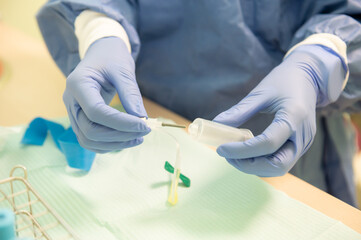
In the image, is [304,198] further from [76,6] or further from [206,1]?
[76,6]

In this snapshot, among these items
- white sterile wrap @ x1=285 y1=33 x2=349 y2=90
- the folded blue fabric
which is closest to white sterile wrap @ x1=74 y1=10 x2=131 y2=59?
the folded blue fabric

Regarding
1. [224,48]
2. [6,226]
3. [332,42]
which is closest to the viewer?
[6,226]

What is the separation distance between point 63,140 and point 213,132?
0.39 metres

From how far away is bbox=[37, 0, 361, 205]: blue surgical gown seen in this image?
3.04 ft

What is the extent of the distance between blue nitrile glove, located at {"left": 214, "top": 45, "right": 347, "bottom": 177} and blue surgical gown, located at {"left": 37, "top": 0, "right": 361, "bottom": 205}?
0.10 meters

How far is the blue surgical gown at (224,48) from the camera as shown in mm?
926

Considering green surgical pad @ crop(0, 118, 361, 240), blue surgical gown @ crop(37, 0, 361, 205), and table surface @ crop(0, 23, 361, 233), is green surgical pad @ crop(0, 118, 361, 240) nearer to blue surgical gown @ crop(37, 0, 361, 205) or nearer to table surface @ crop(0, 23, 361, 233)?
table surface @ crop(0, 23, 361, 233)

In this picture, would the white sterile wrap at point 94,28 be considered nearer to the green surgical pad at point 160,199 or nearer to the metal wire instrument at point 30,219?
the green surgical pad at point 160,199

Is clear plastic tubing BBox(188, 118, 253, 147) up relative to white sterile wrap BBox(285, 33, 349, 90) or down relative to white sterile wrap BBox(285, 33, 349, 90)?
down

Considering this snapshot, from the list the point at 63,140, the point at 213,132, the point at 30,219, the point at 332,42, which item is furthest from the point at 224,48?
the point at 30,219

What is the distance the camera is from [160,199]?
74 cm

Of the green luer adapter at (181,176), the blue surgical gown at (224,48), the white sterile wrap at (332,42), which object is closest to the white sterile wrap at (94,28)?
the blue surgical gown at (224,48)

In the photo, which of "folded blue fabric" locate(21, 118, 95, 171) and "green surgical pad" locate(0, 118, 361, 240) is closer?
"green surgical pad" locate(0, 118, 361, 240)

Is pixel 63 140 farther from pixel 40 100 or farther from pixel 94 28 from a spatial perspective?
pixel 40 100
